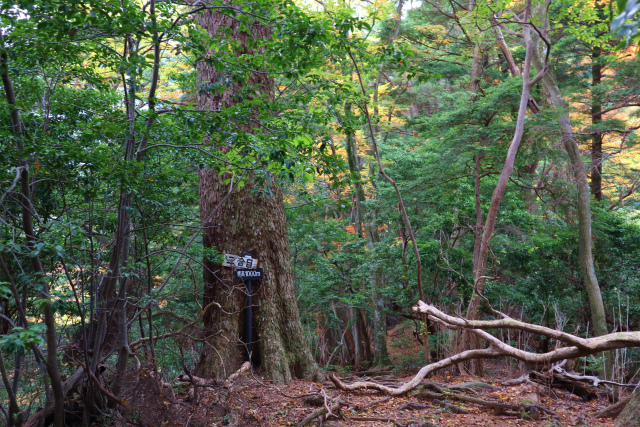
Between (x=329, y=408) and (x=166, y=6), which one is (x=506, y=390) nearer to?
(x=329, y=408)

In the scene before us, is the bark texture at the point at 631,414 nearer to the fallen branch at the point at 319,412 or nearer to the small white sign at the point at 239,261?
the fallen branch at the point at 319,412

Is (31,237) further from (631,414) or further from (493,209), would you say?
(493,209)

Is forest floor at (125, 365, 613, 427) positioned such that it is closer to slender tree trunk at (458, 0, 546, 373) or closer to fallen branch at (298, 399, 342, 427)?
fallen branch at (298, 399, 342, 427)

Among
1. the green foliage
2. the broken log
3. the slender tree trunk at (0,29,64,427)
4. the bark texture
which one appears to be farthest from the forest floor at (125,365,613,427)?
the green foliage

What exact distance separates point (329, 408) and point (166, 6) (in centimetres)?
409

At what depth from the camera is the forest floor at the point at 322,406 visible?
399cm

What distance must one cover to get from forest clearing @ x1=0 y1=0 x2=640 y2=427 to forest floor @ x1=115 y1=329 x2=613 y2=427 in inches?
1.3

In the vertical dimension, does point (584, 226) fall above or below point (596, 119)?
below

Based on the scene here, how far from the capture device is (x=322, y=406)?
15.2ft

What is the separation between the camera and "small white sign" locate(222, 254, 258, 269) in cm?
533

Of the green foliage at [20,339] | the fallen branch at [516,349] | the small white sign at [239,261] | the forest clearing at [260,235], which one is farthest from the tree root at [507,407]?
the green foliage at [20,339]

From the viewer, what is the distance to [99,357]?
147 inches

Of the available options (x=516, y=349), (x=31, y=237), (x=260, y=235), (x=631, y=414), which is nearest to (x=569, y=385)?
(x=516, y=349)

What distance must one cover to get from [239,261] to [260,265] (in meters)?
0.60
